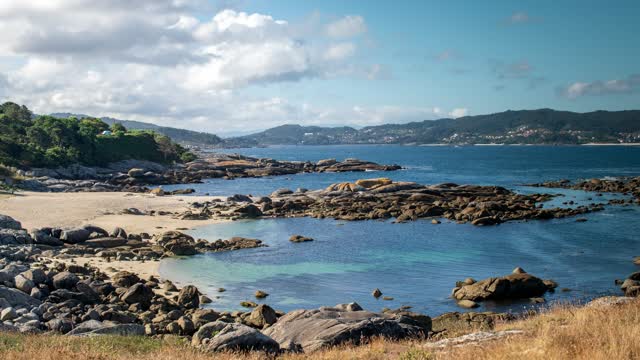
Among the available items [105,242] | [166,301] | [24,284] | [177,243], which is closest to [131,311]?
[166,301]

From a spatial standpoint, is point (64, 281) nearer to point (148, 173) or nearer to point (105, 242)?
point (105, 242)

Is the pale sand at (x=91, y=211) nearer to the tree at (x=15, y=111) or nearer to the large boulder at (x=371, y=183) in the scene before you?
the large boulder at (x=371, y=183)

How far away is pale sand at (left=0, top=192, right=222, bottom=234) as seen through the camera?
46125 millimetres

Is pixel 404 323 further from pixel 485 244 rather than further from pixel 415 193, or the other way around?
pixel 415 193

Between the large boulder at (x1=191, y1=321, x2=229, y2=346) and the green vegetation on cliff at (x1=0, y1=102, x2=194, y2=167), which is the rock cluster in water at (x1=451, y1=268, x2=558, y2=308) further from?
the green vegetation on cliff at (x1=0, y1=102, x2=194, y2=167)

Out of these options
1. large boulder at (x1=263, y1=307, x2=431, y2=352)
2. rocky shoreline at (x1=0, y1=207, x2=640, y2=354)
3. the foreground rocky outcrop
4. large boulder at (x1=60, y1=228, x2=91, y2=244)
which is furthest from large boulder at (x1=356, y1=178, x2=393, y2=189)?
large boulder at (x1=263, y1=307, x2=431, y2=352)

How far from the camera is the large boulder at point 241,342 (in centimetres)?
1334

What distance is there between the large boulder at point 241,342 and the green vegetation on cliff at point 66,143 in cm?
8084

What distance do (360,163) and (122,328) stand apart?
121 metres

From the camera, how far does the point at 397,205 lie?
209 ft

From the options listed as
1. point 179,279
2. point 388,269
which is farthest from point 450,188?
point 179,279

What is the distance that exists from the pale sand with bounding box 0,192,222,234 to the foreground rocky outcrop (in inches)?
154

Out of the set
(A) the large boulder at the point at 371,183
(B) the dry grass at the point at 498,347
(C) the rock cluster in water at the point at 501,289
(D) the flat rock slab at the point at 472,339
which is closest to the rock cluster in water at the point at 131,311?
(B) the dry grass at the point at 498,347

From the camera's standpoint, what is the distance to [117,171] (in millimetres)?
105750
